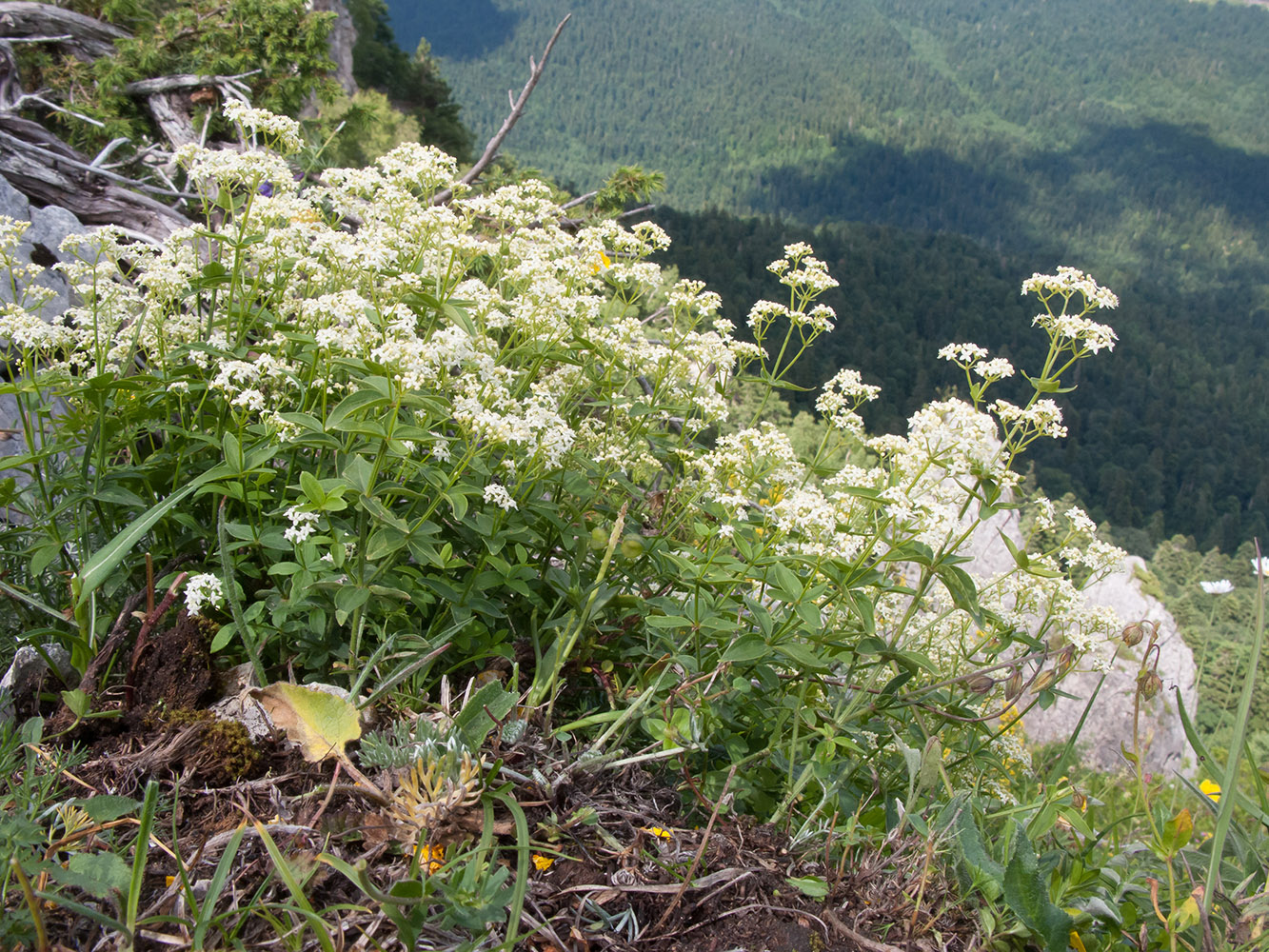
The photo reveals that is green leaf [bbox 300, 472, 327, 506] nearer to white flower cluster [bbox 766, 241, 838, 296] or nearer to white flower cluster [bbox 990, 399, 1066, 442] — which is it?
white flower cluster [bbox 766, 241, 838, 296]

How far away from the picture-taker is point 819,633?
8.67 feet

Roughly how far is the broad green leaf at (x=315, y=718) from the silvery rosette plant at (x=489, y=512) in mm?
133

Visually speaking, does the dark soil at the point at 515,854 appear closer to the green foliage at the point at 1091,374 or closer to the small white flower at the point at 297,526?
the small white flower at the point at 297,526

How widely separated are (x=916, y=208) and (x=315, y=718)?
202m

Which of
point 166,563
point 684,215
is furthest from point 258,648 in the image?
point 684,215

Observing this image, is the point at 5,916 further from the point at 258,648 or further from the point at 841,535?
the point at 841,535

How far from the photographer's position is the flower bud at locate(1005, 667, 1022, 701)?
8.79 ft

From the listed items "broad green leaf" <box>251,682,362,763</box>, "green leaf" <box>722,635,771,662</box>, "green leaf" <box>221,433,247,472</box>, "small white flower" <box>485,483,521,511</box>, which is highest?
"green leaf" <box>221,433,247,472</box>

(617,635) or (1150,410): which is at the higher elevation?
(617,635)

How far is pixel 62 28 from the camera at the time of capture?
7.85 m

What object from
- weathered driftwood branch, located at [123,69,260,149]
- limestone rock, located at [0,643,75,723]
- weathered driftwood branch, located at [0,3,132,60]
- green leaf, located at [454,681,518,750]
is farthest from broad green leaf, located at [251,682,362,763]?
weathered driftwood branch, located at [0,3,132,60]

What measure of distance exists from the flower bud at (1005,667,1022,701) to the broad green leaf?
225 cm

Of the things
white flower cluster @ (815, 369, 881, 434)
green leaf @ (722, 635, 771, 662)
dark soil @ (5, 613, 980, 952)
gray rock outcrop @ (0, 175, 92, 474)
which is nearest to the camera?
dark soil @ (5, 613, 980, 952)

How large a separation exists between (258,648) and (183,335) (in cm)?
147
